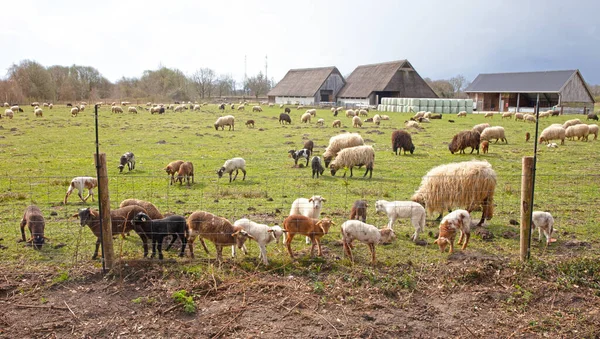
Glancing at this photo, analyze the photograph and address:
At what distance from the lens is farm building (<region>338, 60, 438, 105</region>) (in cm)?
6538

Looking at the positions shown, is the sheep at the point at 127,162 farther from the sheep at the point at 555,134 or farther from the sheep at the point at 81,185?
the sheep at the point at 555,134

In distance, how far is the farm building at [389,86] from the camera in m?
65.4

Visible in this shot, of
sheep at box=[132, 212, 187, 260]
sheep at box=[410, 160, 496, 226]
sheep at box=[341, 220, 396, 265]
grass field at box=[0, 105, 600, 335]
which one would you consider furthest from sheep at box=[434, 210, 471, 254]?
sheep at box=[132, 212, 187, 260]

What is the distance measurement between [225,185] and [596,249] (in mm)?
10007

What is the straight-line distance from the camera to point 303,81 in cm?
7694

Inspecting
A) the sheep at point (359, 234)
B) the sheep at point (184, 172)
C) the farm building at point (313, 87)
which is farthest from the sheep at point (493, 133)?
the farm building at point (313, 87)

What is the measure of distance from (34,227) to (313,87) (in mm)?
67009

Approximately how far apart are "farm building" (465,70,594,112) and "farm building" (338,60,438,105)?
24.8ft

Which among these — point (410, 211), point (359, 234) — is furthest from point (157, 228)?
point (410, 211)

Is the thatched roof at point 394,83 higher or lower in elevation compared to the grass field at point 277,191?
higher

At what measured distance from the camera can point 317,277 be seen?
6.27m

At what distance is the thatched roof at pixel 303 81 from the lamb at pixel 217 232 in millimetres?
65584

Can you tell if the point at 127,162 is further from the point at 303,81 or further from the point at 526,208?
the point at 303,81

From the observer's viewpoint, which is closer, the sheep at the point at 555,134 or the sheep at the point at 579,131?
the sheep at the point at 555,134
